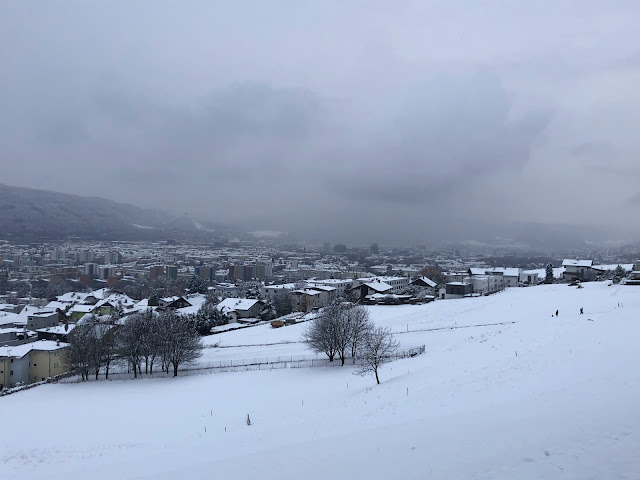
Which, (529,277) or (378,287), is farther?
(529,277)

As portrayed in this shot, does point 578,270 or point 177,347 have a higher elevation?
point 578,270

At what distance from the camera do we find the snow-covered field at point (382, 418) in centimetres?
855

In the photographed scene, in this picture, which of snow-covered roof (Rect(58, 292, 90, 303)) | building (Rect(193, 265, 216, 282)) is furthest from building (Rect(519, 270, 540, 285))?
building (Rect(193, 265, 216, 282))

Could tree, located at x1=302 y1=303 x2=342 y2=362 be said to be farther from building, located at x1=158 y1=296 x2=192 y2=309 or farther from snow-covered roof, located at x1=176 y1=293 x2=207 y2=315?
building, located at x1=158 y1=296 x2=192 y2=309

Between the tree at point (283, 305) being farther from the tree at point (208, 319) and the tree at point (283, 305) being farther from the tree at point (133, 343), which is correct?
the tree at point (133, 343)

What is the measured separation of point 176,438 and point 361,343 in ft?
54.7

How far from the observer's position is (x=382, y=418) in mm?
13469

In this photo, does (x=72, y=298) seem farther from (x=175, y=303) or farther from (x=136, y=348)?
(x=136, y=348)

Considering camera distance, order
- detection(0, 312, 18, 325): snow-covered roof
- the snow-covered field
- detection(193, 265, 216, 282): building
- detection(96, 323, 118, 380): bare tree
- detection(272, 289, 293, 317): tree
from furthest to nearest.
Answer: detection(193, 265, 216, 282): building < detection(272, 289, 293, 317): tree < detection(0, 312, 18, 325): snow-covered roof < detection(96, 323, 118, 380): bare tree < the snow-covered field

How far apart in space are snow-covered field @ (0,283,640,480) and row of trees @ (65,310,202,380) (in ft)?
7.17

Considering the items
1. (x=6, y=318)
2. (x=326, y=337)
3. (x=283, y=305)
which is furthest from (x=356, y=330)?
(x=6, y=318)

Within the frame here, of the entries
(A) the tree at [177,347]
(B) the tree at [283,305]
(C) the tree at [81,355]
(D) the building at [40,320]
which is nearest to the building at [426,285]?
(B) the tree at [283,305]

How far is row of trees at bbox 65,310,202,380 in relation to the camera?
31.2m

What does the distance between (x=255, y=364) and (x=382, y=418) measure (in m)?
17.9
